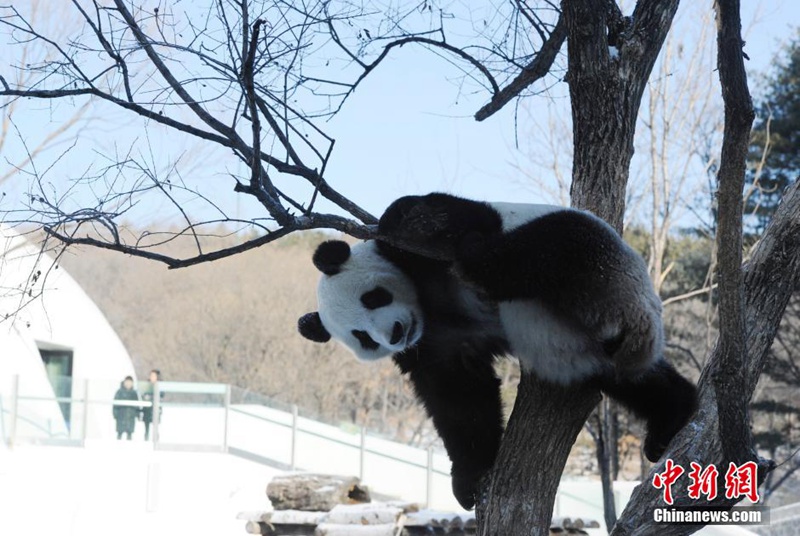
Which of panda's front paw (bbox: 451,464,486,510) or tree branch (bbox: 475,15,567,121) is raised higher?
tree branch (bbox: 475,15,567,121)

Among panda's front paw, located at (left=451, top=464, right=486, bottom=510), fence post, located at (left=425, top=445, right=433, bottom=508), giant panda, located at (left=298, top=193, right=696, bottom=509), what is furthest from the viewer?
fence post, located at (left=425, top=445, right=433, bottom=508)

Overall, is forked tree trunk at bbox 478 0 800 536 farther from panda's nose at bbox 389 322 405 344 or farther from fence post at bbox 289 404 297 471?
fence post at bbox 289 404 297 471

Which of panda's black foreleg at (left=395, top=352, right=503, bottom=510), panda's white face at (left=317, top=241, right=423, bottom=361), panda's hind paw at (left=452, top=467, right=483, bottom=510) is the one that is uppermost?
panda's white face at (left=317, top=241, right=423, bottom=361)

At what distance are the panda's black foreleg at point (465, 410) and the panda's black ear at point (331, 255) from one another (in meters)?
0.47

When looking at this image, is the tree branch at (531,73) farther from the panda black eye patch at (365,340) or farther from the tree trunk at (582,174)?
the panda black eye patch at (365,340)

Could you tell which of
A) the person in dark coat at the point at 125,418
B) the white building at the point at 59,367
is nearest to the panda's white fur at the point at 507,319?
the white building at the point at 59,367

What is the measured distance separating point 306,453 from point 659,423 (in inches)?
519

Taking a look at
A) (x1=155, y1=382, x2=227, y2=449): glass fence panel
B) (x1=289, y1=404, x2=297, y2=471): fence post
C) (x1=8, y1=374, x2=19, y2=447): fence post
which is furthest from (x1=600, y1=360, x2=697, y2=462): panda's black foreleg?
(x1=8, y1=374, x2=19, y2=447): fence post

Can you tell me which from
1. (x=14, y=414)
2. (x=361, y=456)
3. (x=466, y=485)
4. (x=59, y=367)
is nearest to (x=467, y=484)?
(x=466, y=485)

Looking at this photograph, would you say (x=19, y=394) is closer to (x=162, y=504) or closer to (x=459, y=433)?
(x=162, y=504)

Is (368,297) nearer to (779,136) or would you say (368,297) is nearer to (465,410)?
(465,410)

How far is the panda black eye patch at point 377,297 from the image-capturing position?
10.0ft

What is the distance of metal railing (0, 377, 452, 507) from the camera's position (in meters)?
15.1

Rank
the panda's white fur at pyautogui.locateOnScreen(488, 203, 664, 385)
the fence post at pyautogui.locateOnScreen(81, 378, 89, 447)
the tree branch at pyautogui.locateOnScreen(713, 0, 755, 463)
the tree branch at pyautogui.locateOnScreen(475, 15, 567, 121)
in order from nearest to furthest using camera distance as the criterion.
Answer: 1. the tree branch at pyautogui.locateOnScreen(713, 0, 755, 463)
2. the panda's white fur at pyautogui.locateOnScreen(488, 203, 664, 385)
3. the tree branch at pyautogui.locateOnScreen(475, 15, 567, 121)
4. the fence post at pyautogui.locateOnScreen(81, 378, 89, 447)
